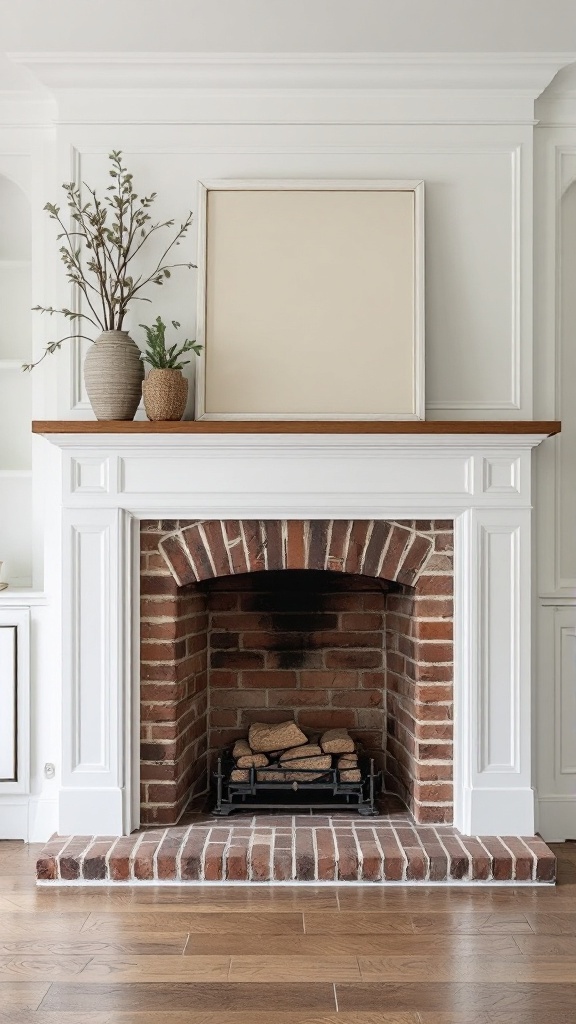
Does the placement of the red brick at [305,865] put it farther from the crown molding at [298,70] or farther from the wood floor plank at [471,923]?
the crown molding at [298,70]

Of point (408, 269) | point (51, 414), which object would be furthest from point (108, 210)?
point (408, 269)

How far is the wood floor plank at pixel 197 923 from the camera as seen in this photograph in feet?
7.68

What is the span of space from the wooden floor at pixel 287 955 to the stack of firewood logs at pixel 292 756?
56cm

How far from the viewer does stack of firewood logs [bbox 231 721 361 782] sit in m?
3.14

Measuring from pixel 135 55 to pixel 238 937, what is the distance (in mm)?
2778

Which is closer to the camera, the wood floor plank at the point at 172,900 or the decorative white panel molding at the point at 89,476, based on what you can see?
Result: the wood floor plank at the point at 172,900

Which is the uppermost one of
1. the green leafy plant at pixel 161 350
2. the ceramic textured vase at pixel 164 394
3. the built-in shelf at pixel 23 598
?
the green leafy plant at pixel 161 350

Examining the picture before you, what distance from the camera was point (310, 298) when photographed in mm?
2961

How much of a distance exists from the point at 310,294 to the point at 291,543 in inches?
34.4

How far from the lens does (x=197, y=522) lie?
9.54 ft

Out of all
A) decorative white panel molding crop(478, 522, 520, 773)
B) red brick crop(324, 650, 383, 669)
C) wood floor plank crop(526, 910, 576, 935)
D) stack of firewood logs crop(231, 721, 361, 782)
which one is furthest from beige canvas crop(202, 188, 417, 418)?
wood floor plank crop(526, 910, 576, 935)

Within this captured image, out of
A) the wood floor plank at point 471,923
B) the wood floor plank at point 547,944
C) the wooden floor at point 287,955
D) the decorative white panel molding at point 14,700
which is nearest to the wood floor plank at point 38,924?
the wooden floor at point 287,955

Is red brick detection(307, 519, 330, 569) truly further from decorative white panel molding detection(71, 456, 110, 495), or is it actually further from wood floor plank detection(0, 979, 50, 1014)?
wood floor plank detection(0, 979, 50, 1014)

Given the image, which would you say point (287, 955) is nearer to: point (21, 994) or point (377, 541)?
point (21, 994)
